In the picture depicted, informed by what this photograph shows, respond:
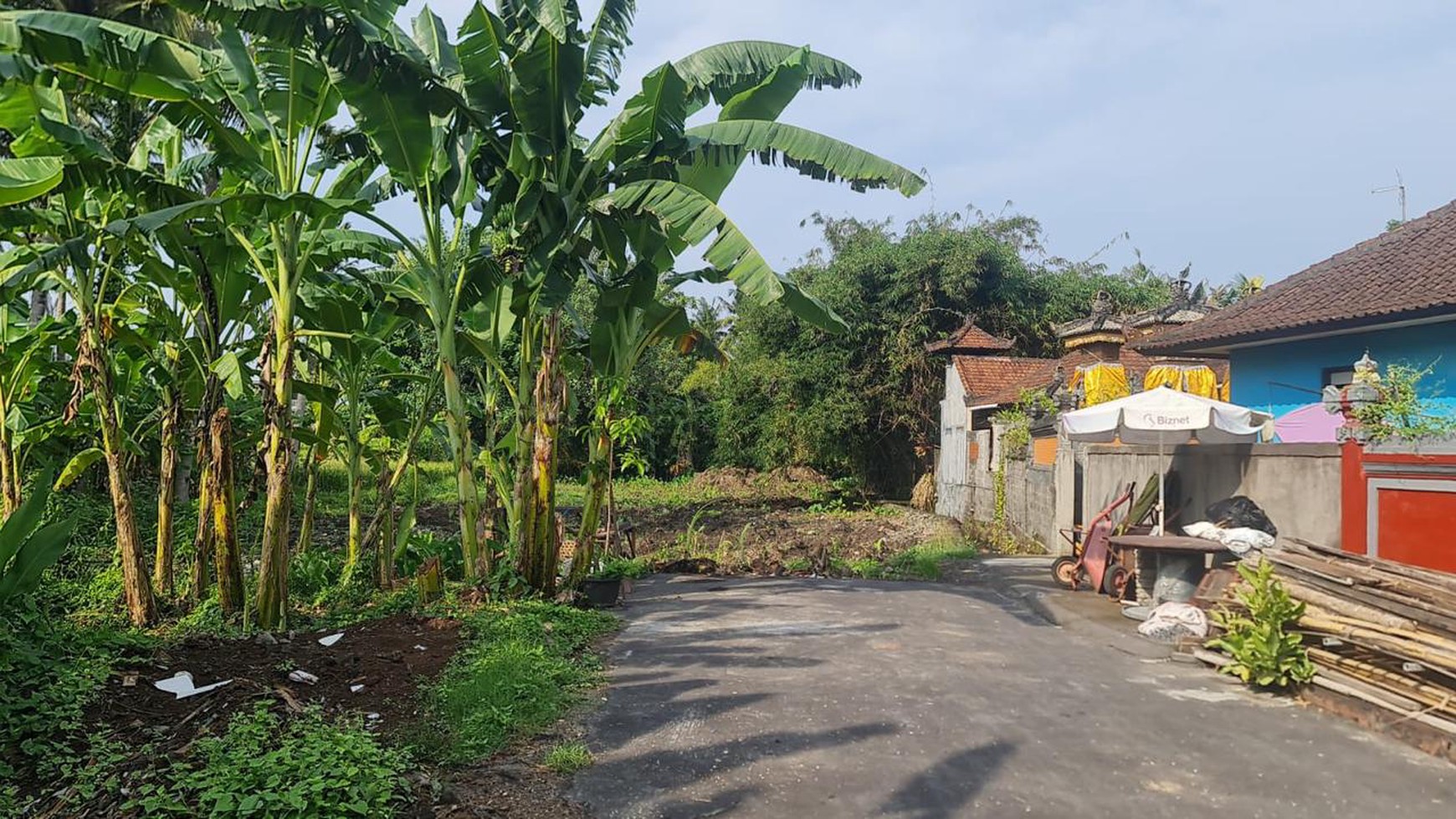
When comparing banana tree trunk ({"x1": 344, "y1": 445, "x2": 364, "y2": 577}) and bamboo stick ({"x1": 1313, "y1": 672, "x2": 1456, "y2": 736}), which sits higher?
banana tree trunk ({"x1": 344, "y1": 445, "x2": 364, "y2": 577})

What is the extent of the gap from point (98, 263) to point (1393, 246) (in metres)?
15.0

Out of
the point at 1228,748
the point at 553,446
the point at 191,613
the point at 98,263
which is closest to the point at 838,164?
the point at 553,446

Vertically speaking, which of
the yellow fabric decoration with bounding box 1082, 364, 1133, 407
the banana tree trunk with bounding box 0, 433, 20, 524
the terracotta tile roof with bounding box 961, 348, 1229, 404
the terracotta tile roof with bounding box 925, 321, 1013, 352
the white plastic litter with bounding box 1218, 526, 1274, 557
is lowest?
the white plastic litter with bounding box 1218, 526, 1274, 557

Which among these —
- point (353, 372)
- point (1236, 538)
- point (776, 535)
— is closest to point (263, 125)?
point (353, 372)

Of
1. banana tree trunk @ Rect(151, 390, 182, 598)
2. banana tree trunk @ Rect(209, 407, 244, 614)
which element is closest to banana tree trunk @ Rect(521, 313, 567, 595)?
banana tree trunk @ Rect(209, 407, 244, 614)

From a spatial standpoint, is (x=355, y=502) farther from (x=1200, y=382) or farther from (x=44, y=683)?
(x=1200, y=382)

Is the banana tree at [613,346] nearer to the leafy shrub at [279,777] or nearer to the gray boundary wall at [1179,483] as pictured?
the leafy shrub at [279,777]

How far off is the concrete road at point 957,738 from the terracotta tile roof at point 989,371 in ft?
41.1

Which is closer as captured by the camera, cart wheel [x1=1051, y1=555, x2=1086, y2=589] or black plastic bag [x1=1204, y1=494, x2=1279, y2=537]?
black plastic bag [x1=1204, y1=494, x2=1279, y2=537]

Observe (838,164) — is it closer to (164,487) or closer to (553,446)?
(553,446)

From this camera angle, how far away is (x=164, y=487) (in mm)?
6957

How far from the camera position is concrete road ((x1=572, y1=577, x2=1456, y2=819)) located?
4238 millimetres

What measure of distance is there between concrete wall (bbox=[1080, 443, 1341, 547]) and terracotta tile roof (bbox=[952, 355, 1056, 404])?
6268mm

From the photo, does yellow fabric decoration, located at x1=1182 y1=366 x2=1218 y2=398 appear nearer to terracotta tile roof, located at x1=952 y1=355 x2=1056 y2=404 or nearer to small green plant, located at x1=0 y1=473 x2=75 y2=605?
terracotta tile roof, located at x1=952 y1=355 x2=1056 y2=404
